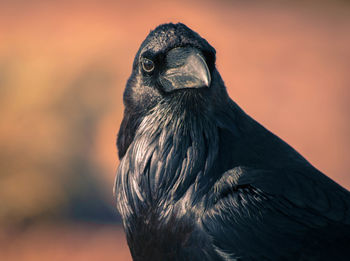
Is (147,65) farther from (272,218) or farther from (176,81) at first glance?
(272,218)

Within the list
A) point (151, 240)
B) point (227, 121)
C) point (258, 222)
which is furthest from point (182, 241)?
point (227, 121)

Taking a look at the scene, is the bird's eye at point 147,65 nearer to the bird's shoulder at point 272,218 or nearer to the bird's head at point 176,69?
the bird's head at point 176,69

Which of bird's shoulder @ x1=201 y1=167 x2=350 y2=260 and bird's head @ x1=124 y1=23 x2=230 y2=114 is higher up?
bird's head @ x1=124 y1=23 x2=230 y2=114

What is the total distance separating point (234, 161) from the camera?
2.27m

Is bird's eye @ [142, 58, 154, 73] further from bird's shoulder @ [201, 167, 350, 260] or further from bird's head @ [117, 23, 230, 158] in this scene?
bird's shoulder @ [201, 167, 350, 260]

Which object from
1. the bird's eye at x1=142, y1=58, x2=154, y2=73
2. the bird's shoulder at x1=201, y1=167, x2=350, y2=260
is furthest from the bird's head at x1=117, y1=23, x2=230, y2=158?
the bird's shoulder at x1=201, y1=167, x2=350, y2=260

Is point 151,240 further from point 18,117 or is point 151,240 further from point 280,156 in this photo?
point 18,117

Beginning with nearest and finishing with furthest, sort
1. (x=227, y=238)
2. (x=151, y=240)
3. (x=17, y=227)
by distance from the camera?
(x=227, y=238), (x=151, y=240), (x=17, y=227)

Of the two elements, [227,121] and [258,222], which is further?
[227,121]

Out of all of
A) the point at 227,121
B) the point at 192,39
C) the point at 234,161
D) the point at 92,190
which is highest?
the point at 192,39

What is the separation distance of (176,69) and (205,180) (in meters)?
0.54

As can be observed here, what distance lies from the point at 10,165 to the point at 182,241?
4.98 m

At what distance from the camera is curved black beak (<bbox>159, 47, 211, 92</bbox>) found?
2195mm

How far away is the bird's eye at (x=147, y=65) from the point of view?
236 centimetres
